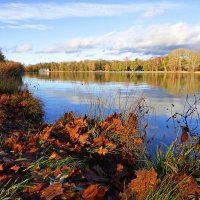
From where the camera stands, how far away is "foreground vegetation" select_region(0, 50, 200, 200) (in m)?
2.88

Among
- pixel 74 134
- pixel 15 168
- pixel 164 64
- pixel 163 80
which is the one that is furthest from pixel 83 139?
pixel 164 64

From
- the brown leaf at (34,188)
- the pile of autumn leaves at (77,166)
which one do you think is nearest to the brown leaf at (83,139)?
the pile of autumn leaves at (77,166)

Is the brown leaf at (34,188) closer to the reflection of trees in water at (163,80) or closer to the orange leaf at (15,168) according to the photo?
the orange leaf at (15,168)

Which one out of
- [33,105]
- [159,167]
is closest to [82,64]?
[33,105]

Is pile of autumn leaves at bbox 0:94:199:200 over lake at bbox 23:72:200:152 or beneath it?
over

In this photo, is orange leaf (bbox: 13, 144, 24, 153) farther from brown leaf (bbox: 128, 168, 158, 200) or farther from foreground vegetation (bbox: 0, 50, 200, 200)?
brown leaf (bbox: 128, 168, 158, 200)

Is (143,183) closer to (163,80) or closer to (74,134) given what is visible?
(74,134)

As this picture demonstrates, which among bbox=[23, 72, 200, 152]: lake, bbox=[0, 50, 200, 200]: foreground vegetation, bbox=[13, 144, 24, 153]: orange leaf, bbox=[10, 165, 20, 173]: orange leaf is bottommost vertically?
bbox=[23, 72, 200, 152]: lake

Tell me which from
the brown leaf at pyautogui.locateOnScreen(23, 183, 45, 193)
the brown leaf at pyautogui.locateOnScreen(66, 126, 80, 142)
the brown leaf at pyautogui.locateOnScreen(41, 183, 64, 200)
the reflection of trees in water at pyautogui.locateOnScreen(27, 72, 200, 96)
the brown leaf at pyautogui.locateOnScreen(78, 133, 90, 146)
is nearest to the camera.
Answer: the brown leaf at pyautogui.locateOnScreen(41, 183, 64, 200)

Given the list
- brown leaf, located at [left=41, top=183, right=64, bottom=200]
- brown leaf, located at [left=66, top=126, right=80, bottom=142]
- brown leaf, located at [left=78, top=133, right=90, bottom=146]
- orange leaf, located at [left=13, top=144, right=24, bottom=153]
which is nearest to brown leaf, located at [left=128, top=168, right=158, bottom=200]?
brown leaf, located at [left=41, top=183, right=64, bottom=200]

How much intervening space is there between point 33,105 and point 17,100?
2.24ft

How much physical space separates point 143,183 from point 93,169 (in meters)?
0.76

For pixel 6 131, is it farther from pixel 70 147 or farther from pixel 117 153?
pixel 117 153

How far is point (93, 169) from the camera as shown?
12.3ft
